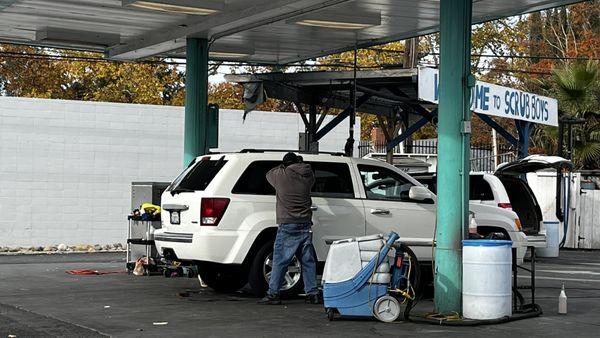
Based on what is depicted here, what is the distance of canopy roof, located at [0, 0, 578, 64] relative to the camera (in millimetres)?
16453

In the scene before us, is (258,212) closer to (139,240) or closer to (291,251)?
(291,251)

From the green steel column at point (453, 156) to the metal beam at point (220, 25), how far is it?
12.5 ft

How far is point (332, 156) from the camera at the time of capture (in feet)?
→ 48.0

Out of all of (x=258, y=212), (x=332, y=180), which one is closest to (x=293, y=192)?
(x=258, y=212)

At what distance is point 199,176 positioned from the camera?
14.2 metres

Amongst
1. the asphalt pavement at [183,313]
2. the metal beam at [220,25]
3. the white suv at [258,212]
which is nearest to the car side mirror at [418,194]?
the white suv at [258,212]

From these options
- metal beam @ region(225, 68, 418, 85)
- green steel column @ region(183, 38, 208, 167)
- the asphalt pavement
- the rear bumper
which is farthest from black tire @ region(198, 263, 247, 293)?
metal beam @ region(225, 68, 418, 85)

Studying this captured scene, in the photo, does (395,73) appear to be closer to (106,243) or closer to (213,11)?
(213,11)

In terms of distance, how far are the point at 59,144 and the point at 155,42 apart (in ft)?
22.7

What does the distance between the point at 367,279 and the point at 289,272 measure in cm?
262

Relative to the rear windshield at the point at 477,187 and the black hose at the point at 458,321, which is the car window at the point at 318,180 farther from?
the rear windshield at the point at 477,187

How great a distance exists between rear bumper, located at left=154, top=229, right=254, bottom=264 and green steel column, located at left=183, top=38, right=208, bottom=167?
579 centimetres

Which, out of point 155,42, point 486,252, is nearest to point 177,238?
point 486,252

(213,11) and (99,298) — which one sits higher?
(213,11)
